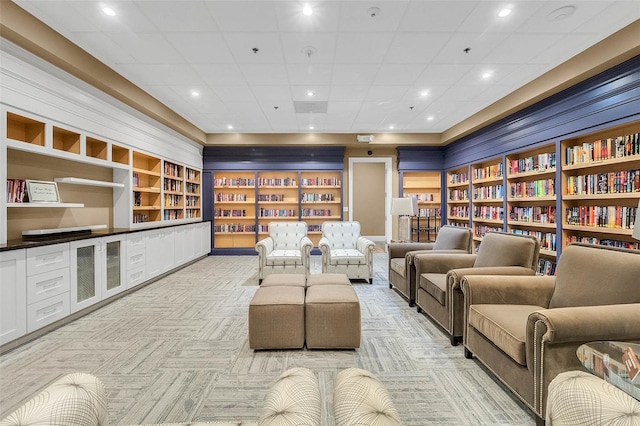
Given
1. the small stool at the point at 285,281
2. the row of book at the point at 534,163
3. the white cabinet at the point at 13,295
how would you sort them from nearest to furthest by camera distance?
the white cabinet at the point at 13,295
the small stool at the point at 285,281
the row of book at the point at 534,163

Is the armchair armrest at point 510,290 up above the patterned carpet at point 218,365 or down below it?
above

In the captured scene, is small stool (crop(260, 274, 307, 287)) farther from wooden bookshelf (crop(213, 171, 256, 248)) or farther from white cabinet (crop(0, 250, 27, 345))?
wooden bookshelf (crop(213, 171, 256, 248))

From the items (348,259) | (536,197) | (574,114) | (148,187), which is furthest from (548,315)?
(148,187)

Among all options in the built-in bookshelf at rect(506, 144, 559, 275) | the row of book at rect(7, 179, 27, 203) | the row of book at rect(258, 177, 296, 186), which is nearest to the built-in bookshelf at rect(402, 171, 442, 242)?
the built-in bookshelf at rect(506, 144, 559, 275)

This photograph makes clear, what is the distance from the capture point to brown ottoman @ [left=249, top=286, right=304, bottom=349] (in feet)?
8.27

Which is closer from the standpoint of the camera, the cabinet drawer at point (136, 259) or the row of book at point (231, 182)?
the cabinet drawer at point (136, 259)

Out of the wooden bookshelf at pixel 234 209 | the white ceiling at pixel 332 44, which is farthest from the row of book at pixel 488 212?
the wooden bookshelf at pixel 234 209

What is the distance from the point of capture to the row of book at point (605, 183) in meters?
3.32

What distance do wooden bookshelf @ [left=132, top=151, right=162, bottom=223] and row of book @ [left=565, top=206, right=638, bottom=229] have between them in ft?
21.0

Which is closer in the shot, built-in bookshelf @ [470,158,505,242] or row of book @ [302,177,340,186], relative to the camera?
built-in bookshelf @ [470,158,505,242]

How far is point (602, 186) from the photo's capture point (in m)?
3.62

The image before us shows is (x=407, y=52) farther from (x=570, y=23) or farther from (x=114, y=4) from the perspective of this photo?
(x=114, y=4)

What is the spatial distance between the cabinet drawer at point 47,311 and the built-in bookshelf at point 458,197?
22.6 ft

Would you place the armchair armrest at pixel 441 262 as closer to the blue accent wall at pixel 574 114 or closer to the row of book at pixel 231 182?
the blue accent wall at pixel 574 114
